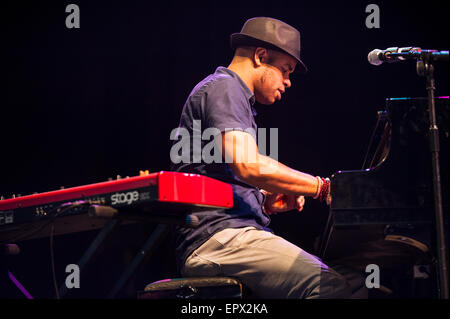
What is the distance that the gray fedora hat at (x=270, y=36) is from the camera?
282 cm

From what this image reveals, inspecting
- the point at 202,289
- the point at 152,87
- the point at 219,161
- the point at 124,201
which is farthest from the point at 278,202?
the point at 152,87

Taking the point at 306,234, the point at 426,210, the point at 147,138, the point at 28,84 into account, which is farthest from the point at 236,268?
the point at 28,84

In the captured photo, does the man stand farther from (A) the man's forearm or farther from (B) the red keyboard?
(B) the red keyboard

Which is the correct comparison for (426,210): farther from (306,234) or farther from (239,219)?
(306,234)

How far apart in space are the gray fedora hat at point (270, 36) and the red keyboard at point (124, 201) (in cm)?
100

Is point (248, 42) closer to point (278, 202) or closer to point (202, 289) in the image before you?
point (278, 202)

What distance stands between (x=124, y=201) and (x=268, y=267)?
2.28 ft

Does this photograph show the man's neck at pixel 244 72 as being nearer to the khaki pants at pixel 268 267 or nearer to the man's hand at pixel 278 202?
the man's hand at pixel 278 202

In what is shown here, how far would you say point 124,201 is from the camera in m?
2.05

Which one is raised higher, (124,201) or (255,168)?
(255,168)

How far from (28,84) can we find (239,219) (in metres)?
2.83

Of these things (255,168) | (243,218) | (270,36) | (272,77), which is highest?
(270,36)

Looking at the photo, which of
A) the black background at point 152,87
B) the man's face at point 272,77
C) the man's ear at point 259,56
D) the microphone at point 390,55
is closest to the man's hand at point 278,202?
the man's face at point 272,77
